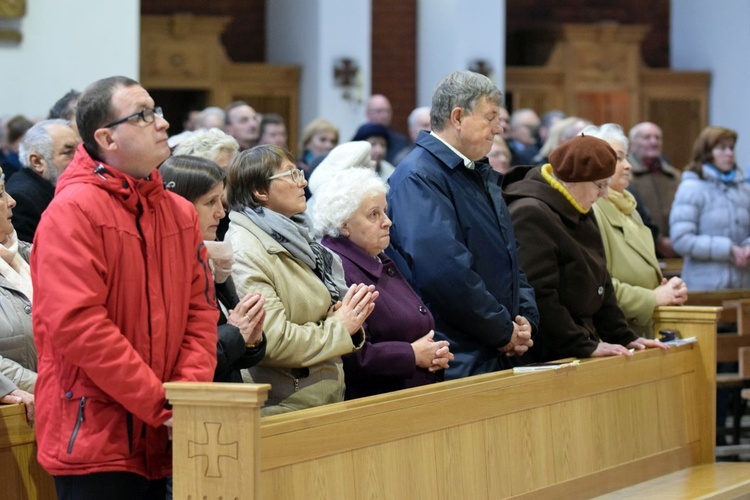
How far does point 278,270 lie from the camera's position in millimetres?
3561

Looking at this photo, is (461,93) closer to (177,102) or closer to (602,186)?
(602,186)

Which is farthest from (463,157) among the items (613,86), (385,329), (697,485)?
(613,86)

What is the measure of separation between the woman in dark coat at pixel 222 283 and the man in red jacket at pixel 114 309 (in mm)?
186

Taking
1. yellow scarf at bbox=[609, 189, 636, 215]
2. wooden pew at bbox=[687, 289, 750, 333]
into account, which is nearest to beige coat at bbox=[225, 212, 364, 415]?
yellow scarf at bbox=[609, 189, 636, 215]

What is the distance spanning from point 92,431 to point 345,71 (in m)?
7.69

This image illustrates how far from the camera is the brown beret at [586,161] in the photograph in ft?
15.0

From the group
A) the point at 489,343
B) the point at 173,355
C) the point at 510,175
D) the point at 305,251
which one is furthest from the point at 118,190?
the point at 510,175

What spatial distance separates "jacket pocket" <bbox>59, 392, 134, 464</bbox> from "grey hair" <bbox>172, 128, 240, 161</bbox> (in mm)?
1616

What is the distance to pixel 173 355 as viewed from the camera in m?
2.97

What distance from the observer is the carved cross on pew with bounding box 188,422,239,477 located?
2861mm

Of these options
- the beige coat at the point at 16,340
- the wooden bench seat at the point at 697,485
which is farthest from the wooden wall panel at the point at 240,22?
the beige coat at the point at 16,340

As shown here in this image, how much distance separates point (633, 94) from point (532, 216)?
25.6ft

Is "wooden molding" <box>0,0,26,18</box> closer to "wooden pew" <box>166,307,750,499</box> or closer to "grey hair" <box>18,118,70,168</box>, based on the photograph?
"grey hair" <box>18,118,70,168</box>

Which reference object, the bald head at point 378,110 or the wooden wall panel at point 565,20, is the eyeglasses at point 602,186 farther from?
the wooden wall panel at point 565,20
